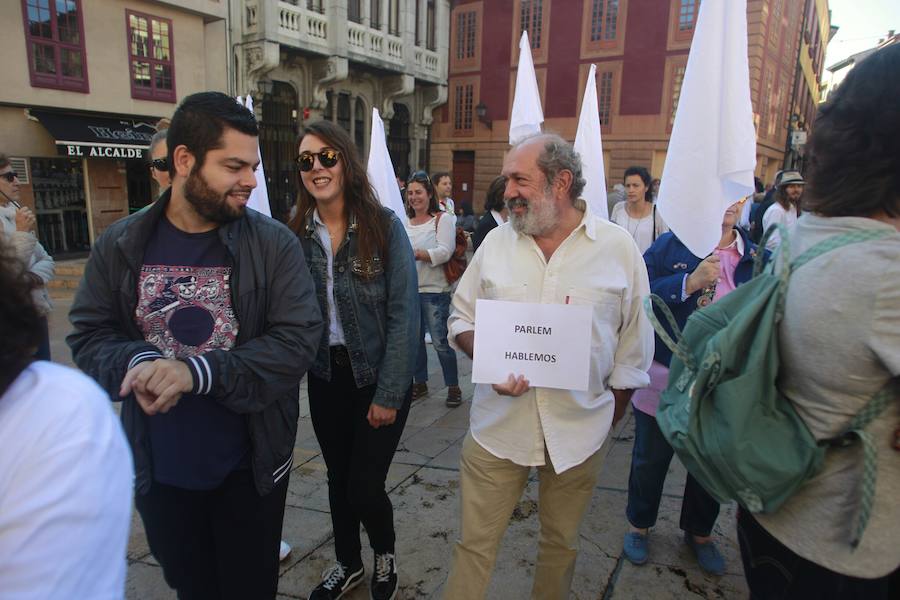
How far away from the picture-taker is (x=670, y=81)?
20234 millimetres

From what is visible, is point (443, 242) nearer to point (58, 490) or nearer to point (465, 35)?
point (58, 490)

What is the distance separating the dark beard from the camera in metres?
1.78

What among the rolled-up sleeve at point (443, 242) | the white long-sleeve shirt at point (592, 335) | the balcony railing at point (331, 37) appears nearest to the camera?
the white long-sleeve shirt at point (592, 335)

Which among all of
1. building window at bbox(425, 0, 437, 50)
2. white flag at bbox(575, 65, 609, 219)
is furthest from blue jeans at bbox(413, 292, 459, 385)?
building window at bbox(425, 0, 437, 50)

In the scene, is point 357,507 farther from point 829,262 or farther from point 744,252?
point 744,252

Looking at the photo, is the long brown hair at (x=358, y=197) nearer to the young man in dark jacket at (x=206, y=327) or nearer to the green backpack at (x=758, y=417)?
the young man in dark jacket at (x=206, y=327)

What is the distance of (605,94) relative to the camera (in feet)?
70.8

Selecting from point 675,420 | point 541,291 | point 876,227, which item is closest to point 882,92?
point 876,227

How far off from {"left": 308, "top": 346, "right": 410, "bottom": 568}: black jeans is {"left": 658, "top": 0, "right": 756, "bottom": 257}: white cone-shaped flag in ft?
5.34

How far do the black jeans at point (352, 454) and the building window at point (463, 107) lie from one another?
76.3ft

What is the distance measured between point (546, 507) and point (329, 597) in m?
1.08

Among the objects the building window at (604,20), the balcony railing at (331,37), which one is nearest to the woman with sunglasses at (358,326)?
the balcony railing at (331,37)

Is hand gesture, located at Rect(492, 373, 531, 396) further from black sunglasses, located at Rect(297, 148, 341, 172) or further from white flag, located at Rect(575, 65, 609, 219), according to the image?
white flag, located at Rect(575, 65, 609, 219)

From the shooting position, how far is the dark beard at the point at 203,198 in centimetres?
178
